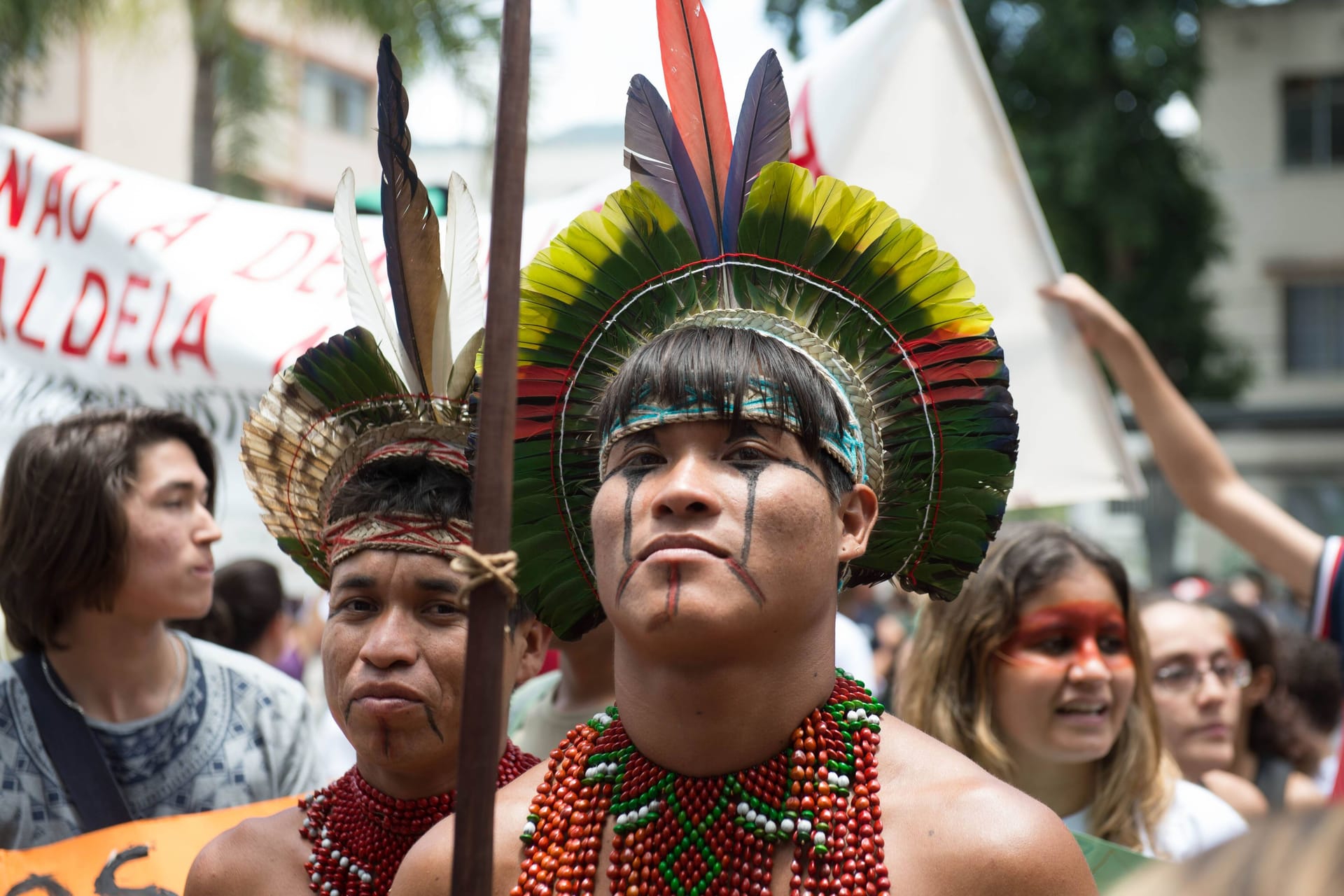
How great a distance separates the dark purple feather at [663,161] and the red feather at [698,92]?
32 mm

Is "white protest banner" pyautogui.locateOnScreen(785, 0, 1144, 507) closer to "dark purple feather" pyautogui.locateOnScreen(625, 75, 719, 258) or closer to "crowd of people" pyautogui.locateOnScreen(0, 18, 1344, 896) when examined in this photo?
"crowd of people" pyautogui.locateOnScreen(0, 18, 1344, 896)

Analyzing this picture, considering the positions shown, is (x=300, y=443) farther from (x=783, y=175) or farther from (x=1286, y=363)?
(x=1286, y=363)

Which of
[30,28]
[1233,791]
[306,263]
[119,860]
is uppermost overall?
[30,28]

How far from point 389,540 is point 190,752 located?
1.34 m

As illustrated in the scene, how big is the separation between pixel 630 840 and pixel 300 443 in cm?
109

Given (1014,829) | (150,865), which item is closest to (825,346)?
(1014,829)

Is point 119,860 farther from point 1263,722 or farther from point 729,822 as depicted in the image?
point 1263,722

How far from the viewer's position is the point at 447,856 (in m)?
1.90

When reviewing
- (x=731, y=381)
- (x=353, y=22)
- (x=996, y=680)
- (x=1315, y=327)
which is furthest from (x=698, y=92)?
(x=1315, y=327)

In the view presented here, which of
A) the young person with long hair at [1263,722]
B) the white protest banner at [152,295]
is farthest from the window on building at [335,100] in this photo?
the young person with long hair at [1263,722]

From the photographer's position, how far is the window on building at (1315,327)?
84.3 ft

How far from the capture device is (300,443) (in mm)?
2598

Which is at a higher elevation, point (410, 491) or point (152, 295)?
point (152, 295)

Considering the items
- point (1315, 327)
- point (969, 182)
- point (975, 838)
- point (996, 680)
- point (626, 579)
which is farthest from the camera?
point (1315, 327)
